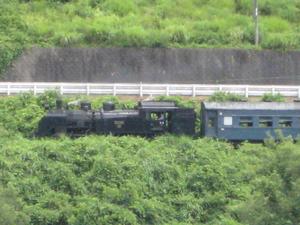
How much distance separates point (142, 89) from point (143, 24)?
7370mm

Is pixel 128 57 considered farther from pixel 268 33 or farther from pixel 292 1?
pixel 292 1

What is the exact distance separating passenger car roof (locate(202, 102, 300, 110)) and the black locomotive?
2.98ft

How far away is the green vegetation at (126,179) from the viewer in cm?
3747

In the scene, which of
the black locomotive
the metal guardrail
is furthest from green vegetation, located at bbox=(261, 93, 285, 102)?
the black locomotive

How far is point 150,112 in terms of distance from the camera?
43469 mm

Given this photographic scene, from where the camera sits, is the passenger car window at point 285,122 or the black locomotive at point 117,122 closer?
the black locomotive at point 117,122

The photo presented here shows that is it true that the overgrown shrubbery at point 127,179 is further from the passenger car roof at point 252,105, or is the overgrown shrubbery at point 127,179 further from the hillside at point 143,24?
the hillside at point 143,24

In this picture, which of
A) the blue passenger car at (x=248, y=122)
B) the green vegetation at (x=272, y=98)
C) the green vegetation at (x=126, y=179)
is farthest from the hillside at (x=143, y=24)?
the green vegetation at (x=126, y=179)

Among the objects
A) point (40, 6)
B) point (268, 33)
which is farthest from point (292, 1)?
point (40, 6)

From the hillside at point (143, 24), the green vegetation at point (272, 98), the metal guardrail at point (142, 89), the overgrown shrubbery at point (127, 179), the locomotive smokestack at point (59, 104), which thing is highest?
the hillside at point (143, 24)

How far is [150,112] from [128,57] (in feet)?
24.5

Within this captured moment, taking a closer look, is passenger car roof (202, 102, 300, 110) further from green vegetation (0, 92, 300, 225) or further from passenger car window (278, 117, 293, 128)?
green vegetation (0, 92, 300, 225)

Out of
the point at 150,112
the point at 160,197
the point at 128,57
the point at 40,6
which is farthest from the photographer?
the point at 40,6

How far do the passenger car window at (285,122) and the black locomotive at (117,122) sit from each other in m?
3.12
